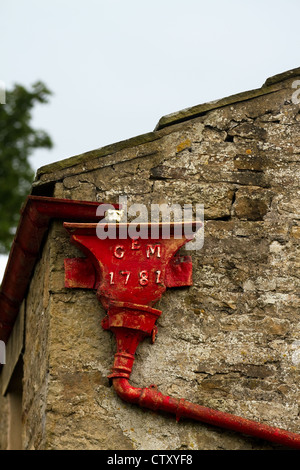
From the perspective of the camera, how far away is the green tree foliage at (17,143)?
1358 cm

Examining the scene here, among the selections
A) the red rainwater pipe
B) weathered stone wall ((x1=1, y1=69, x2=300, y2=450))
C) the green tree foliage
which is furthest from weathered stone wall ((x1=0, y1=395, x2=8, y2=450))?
the green tree foliage

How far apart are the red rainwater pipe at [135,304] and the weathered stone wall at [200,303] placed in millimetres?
75

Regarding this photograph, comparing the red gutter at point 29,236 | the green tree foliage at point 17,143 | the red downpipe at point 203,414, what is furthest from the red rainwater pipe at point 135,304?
the green tree foliage at point 17,143

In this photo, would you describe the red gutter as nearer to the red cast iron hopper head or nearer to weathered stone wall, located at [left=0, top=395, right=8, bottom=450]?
the red cast iron hopper head

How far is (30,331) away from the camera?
5562 millimetres

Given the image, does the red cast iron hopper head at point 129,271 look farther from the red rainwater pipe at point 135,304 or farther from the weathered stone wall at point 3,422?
the weathered stone wall at point 3,422

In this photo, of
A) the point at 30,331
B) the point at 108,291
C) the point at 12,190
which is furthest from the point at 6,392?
the point at 12,190

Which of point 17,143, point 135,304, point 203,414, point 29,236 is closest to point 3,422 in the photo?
point 29,236

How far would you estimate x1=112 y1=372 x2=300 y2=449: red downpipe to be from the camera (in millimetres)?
4656

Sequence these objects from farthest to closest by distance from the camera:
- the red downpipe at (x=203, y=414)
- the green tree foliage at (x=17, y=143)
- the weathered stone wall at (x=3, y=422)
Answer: the green tree foliage at (x=17, y=143) → the weathered stone wall at (x=3, y=422) → the red downpipe at (x=203, y=414)

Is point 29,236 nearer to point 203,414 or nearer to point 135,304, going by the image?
point 135,304

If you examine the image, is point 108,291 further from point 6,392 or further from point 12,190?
point 12,190

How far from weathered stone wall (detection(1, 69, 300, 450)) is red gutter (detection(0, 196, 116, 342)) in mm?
115
